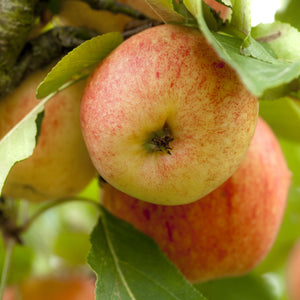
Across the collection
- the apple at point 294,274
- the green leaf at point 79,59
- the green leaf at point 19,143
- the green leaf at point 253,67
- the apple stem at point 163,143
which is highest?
the green leaf at point 253,67

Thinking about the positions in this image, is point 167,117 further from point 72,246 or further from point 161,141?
point 72,246

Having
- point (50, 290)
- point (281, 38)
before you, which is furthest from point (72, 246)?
point (281, 38)

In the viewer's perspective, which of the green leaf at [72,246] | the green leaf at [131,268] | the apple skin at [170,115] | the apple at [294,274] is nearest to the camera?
the apple skin at [170,115]

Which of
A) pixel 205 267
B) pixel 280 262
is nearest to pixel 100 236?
pixel 205 267

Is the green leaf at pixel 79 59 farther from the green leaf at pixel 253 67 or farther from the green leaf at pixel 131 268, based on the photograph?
the green leaf at pixel 131 268

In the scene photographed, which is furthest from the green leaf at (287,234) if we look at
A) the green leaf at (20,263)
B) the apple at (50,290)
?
the green leaf at (20,263)

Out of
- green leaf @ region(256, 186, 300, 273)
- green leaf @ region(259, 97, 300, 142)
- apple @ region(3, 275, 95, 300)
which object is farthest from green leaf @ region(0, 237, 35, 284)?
green leaf @ region(259, 97, 300, 142)
